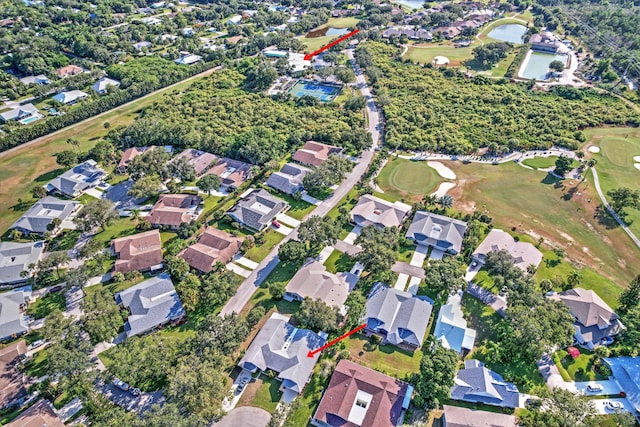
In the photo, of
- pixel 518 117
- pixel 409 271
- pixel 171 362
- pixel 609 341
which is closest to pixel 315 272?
pixel 409 271

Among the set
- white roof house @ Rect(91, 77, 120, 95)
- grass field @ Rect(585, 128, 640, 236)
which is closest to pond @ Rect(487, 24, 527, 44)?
grass field @ Rect(585, 128, 640, 236)

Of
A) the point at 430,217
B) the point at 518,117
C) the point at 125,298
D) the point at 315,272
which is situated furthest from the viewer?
the point at 518,117

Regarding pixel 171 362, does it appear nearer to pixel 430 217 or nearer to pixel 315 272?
pixel 315 272

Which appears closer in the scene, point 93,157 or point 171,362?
point 171,362

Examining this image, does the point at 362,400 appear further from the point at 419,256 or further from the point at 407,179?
the point at 407,179

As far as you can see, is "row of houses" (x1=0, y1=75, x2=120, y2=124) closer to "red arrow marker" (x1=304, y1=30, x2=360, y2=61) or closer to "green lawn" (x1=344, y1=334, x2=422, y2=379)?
"red arrow marker" (x1=304, y1=30, x2=360, y2=61)

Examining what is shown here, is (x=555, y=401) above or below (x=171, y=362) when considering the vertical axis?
above

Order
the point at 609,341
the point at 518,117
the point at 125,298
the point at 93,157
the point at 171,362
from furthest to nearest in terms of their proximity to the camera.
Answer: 1. the point at 518,117
2. the point at 93,157
3. the point at 125,298
4. the point at 609,341
5. the point at 171,362

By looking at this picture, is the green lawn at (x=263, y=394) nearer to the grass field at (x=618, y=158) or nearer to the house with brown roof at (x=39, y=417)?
the house with brown roof at (x=39, y=417)
